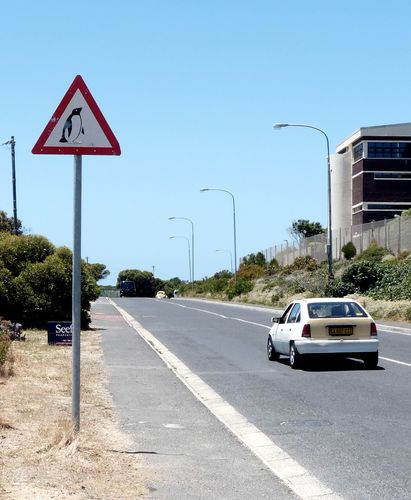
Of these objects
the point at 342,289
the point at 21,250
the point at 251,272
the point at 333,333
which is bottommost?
the point at 333,333

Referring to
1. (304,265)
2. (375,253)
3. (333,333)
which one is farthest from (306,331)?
(304,265)

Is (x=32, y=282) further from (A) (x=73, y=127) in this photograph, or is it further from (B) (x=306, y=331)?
(A) (x=73, y=127)

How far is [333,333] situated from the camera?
58.7ft

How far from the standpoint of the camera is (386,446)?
30.4 ft

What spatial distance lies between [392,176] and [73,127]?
7660 cm

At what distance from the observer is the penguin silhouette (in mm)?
8250

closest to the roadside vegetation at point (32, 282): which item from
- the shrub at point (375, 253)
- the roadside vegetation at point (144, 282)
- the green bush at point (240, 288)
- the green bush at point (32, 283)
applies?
the green bush at point (32, 283)

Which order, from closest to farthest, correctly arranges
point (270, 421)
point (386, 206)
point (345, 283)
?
1. point (270, 421)
2. point (345, 283)
3. point (386, 206)

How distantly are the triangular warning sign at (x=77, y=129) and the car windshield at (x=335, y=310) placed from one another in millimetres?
10696

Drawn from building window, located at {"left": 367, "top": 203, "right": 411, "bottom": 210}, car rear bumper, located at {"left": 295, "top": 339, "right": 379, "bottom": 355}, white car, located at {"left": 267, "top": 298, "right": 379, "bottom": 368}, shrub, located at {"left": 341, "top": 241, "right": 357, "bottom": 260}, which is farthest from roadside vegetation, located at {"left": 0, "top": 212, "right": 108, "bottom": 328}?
building window, located at {"left": 367, "top": 203, "right": 411, "bottom": 210}

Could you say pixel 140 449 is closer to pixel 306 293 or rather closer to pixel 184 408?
pixel 184 408

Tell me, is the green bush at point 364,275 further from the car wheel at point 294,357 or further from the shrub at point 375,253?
the car wheel at point 294,357

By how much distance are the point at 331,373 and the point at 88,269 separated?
15794mm

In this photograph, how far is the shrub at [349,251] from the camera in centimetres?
6500
